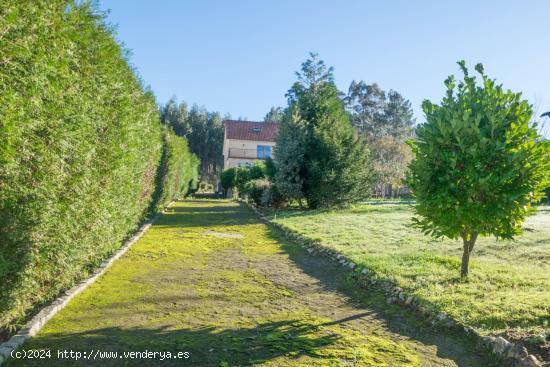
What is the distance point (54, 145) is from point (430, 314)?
4.84m

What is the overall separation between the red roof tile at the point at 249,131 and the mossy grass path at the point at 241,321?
140 ft

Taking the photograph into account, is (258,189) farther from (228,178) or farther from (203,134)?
(203,134)

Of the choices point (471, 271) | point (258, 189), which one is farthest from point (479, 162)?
point (258, 189)

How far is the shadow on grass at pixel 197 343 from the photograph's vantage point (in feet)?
12.1

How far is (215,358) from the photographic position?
378cm

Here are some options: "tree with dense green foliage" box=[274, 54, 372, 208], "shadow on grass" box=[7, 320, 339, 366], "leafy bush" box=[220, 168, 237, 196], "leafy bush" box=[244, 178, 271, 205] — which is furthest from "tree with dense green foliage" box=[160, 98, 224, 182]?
"shadow on grass" box=[7, 320, 339, 366]

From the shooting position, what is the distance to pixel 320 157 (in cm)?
1944

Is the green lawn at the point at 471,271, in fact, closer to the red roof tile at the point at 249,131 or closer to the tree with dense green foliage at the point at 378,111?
the red roof tile at the point at 249,131

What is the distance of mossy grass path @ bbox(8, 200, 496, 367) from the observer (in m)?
3.92

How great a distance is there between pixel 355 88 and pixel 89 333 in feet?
225

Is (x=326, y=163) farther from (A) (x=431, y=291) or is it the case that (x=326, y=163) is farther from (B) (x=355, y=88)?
(B) (x=355, y=88)

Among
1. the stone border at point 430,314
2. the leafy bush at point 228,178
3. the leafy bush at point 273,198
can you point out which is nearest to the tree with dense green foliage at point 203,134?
the leafy bush at point 228,178

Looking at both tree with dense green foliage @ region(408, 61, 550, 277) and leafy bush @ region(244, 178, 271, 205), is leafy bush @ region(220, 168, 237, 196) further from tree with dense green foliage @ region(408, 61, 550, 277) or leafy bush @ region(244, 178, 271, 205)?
tree with dense green foliage @ region(408, 61, 550, 277)

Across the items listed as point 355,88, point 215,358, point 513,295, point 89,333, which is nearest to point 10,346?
point 89,333
